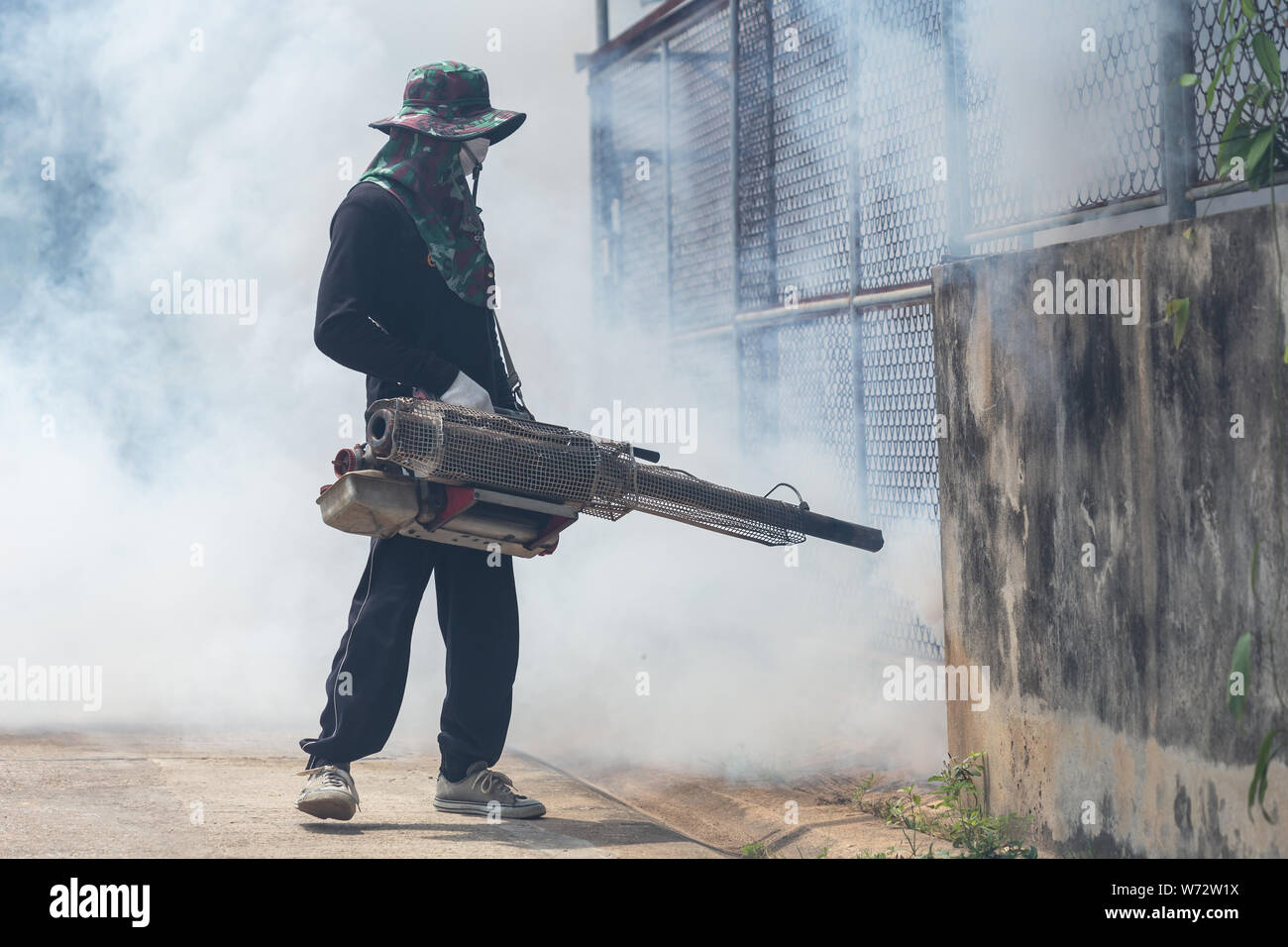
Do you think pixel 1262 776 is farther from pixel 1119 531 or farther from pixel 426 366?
pixel 426 366

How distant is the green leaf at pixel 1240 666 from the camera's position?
3.02 meters

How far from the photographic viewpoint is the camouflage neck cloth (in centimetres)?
427

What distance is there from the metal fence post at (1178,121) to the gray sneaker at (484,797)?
8.20ft

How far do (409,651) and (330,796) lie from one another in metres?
0.56

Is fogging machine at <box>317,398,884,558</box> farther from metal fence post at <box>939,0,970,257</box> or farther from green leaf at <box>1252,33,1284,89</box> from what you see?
green leaf at <box>1252,33,1284,89</box>

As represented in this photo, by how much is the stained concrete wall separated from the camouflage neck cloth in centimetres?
142

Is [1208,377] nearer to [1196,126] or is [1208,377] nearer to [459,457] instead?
[1196,126]

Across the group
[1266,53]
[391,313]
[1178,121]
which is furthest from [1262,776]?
[391,313]

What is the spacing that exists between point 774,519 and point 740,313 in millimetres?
2759

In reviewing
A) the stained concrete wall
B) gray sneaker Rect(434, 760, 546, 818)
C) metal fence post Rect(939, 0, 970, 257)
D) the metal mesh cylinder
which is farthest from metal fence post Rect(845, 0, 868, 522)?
gray sneaker Rect(434, 760, 546, 818)

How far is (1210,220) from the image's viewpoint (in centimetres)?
325

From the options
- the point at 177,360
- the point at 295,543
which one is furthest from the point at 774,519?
the point at 177,360

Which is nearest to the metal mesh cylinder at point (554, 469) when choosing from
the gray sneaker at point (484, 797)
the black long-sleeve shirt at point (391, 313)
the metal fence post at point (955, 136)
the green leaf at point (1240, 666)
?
the black long-sleeve shirt at point (391, 313)

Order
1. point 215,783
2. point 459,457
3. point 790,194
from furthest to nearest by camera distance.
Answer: point 790,194, point 215,783, point 459,457
